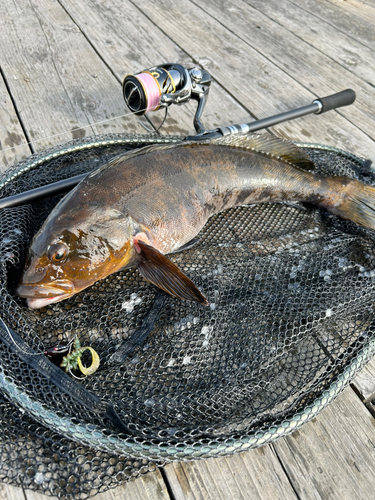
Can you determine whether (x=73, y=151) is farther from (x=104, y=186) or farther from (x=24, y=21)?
(x=24, y=21)

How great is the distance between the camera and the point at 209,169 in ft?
6.82

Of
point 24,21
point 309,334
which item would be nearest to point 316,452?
point 309,334

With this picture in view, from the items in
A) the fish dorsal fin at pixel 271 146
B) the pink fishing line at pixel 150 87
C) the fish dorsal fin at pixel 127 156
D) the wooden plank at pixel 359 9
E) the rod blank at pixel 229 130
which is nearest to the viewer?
the fish dorsal fin at pixel 127 156

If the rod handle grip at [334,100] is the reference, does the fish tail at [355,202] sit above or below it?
below

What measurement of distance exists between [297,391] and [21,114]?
2.77 metres

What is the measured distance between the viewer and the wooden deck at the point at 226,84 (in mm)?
1584

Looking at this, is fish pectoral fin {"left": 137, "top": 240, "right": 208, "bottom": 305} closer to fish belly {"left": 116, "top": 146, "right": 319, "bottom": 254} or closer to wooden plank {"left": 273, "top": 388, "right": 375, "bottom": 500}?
fish belly {"left": 116, "top": 146, "right": 319, "bottom": 254}

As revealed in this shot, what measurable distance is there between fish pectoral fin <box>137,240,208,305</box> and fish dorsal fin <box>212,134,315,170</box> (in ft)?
2.64

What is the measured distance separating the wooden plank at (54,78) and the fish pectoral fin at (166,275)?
157 cm

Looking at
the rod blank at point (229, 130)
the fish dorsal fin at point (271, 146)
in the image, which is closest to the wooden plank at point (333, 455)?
the fish dorsal fin at point (271, 146)

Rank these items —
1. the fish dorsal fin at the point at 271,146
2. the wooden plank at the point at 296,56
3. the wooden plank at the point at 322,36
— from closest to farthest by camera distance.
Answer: the fish dorsal fin at the point at 271,146
the wooden plank at the point at 296,56
the wooden plank at the point at 322,36

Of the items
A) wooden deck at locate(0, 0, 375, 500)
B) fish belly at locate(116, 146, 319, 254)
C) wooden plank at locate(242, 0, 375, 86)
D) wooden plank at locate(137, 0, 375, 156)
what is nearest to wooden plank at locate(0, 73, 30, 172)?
wooden deck at locate(0, 0, 375, 500)

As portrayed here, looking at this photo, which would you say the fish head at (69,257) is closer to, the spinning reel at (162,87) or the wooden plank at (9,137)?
the spinning reel at (162,87)

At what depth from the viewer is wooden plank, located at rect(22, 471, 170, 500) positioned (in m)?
1.44
